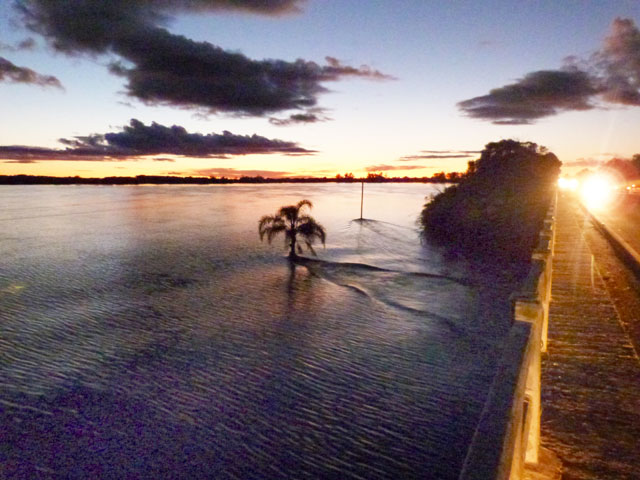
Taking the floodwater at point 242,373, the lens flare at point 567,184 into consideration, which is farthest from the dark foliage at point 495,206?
the lens flare at point 567,184

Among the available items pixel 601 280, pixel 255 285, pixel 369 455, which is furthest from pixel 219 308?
pixel 601 280

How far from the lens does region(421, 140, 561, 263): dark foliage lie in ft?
112

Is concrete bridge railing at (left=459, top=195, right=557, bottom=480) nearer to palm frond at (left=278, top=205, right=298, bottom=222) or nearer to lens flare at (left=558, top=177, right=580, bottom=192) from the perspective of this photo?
palm frond at (left=278, top=205, right=298, bottom=222)

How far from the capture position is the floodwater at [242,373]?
8.02 metres

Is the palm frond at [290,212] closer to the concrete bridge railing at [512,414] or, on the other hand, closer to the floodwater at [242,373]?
the floodwater at [242,373]

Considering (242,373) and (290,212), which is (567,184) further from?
(242,373)

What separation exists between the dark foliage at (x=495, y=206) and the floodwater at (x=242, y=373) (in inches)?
516

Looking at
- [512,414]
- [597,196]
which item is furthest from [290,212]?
[597,196]

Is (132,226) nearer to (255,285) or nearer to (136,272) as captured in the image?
(136,272)

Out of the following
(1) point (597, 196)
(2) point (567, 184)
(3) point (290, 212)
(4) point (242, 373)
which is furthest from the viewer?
(2) point (567, 184)

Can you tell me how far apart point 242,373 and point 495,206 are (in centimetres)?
3620

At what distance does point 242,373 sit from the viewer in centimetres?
1121

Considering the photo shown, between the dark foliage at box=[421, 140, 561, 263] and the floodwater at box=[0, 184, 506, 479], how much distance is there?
1310 cm

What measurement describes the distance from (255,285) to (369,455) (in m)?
13.4
